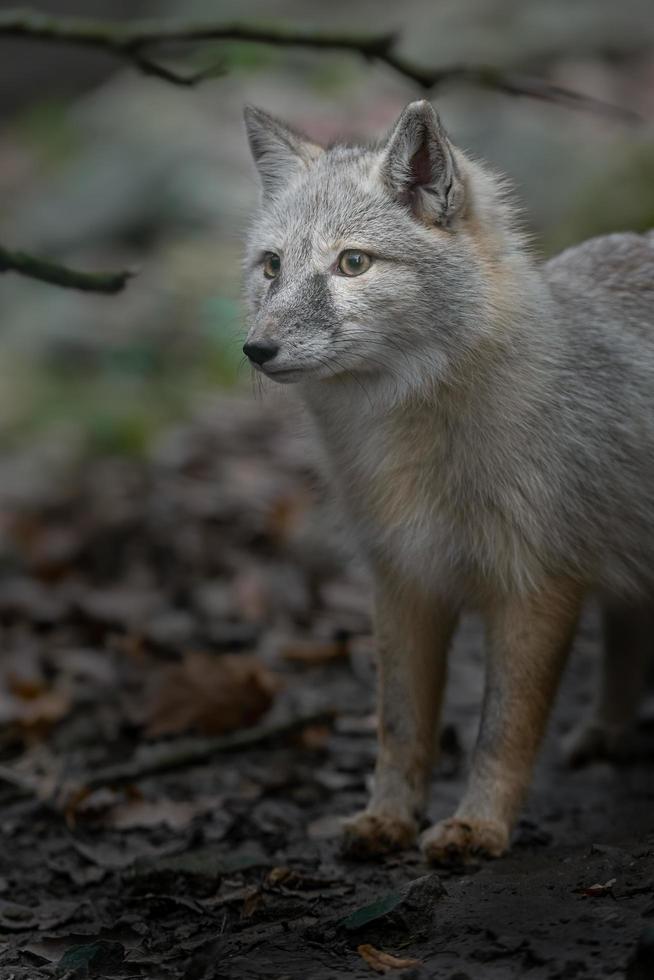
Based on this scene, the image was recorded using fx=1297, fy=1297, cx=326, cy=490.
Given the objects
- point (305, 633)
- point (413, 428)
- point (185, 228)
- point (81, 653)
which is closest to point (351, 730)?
point (305, 633)

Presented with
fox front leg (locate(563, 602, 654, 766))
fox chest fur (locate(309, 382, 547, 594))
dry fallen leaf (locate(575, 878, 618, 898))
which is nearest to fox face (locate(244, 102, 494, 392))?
fox chest fur (locate(309, 382, 547, 594))

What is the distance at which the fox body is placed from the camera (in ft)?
12.9

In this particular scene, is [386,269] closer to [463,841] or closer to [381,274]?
[381,274]

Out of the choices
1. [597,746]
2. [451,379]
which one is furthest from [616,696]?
[451,379]

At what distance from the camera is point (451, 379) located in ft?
13.1

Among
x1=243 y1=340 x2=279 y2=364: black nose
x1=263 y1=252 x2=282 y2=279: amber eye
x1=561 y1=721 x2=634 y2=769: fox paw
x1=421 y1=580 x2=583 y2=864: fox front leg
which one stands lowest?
x1=561 y1=721 x2=634 y2=769: fox paw

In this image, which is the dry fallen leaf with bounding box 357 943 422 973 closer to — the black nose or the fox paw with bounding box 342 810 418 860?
the fox paw with bounding box 342 810 418 860

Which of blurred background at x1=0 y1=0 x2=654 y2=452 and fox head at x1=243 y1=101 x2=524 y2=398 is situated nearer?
fox head at x1=243 y1=101 x2=524 y2=398

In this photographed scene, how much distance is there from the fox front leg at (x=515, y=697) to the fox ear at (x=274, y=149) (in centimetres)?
165

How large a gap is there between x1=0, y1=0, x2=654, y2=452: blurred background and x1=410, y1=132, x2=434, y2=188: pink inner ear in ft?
15.1

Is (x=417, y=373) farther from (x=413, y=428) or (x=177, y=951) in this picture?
(x=177, y=951)

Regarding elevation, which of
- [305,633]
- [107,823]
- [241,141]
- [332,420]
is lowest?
[107,823]

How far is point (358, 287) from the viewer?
3873mm

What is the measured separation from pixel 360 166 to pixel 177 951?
2.42 metres
